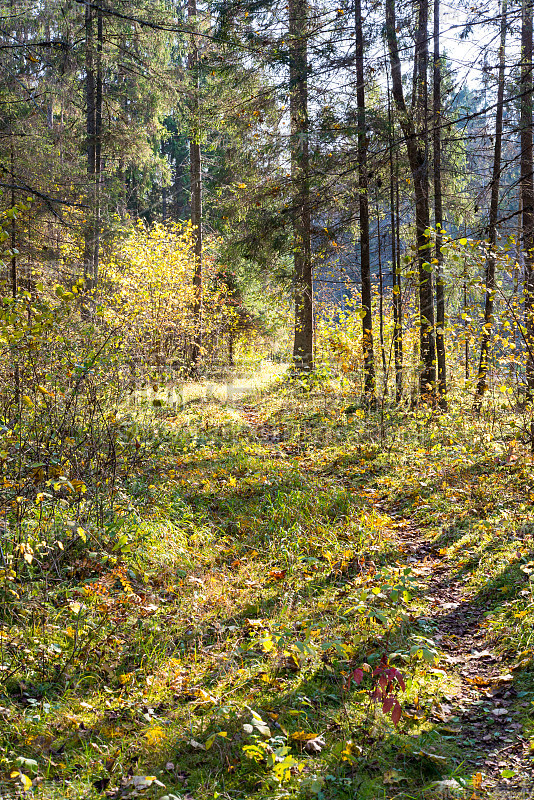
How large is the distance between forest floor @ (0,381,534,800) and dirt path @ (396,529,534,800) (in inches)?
0.5

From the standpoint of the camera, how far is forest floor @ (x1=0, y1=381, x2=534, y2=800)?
8.96 ft

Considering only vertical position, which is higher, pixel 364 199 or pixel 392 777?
pixel 364 199

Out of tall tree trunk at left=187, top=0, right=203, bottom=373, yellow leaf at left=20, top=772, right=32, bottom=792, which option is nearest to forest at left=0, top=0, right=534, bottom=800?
yellow leaf at left=20, top=772, right=32, bottom=792

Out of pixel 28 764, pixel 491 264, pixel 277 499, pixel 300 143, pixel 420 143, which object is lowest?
pixel 28 764

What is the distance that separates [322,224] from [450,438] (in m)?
6.43

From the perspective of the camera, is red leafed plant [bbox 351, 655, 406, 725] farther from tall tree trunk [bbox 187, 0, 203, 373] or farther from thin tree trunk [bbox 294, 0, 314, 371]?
tall tree trunk [bbox 187, 0, 203, 373]

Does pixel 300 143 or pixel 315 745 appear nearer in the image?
pixel 315 745

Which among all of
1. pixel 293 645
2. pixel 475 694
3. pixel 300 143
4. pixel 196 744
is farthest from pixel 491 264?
pixel 300 143

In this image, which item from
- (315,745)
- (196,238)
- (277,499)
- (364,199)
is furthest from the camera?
(196,238)

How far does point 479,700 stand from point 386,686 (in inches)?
24.0

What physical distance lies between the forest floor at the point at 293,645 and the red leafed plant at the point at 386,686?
2 cm

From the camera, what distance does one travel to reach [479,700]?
10.7ft

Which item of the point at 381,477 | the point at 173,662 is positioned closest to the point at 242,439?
the point at 381,477

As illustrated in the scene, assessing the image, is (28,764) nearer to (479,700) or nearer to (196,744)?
(196,744)
